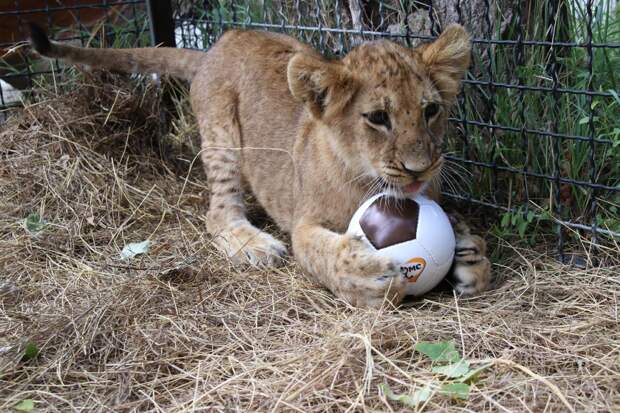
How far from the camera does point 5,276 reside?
347 centimetres

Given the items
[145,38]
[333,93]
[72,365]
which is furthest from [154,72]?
[72,365]

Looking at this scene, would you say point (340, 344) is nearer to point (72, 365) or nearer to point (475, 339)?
point (475, 339)

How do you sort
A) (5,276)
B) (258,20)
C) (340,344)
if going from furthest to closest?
(258,20), (5,276), (340,344)

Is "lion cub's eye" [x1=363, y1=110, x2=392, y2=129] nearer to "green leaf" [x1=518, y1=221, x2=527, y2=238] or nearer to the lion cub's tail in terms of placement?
"green leaf" [x1=518, y1=221, x2=527, y2=238]

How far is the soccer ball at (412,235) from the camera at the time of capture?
9.51 ft

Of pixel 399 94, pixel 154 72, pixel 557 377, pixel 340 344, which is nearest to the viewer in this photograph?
pixel 557 377

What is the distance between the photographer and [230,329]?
2.93 metres

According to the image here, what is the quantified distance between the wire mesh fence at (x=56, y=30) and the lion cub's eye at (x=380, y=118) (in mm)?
2613

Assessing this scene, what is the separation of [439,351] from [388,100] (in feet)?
3.01

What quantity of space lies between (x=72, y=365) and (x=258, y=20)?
2.94 metres

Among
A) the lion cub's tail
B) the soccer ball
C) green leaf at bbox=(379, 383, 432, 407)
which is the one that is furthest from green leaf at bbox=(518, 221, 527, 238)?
the lion cub's tail

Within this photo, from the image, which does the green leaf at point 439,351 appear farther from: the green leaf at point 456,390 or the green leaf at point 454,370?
the green leaf at point 456,390

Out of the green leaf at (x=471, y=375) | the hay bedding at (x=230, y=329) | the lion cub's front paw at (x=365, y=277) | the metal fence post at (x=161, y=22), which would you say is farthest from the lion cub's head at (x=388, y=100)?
the metal fence post at (x=161, y=22)

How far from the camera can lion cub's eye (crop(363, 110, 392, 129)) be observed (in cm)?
294
